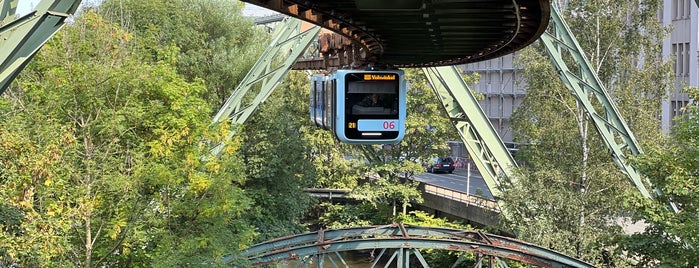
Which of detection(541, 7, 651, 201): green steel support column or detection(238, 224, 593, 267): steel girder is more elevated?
detection(541, 7, 651, 201): green steel support column

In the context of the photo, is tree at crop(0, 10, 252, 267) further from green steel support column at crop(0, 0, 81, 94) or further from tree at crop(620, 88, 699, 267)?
tree at crop(620, 88, 699, 267)

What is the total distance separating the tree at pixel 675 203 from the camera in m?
17.1

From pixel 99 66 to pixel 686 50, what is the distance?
29.7m

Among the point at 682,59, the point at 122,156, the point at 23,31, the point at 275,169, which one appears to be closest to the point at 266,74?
the point at 275,169

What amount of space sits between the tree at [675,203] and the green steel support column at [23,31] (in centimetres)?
1298

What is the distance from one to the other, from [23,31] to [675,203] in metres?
16.5

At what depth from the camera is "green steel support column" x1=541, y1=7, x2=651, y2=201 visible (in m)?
24.5

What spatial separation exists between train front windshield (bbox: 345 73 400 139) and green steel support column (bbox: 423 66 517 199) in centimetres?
982

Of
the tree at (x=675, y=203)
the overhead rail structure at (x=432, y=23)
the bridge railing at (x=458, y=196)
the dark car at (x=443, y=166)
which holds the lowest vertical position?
the dark car at (x=443, y=166)

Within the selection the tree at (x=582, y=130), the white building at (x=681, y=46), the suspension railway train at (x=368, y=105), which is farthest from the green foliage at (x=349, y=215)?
the suspension railway train at (x=368, y=105)

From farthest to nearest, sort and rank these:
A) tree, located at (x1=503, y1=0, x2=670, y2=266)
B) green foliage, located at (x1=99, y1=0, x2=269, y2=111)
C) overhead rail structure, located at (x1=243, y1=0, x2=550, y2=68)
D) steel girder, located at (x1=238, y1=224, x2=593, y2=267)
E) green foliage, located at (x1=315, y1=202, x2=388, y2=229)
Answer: green foliage, located at (x1=315, y1=202, x2=388, y2=229)
green foliage, located at (x1=99, y1=0, x2=269, y2=111)
tree, located at (x1=503, y1=0, x2=670, y2=266)
steel girder, located at (x1=238, y1=224, x2=593, y2=267)
overhead rail structure, located at (x1=243, y1=0, x2=550, y2=68)

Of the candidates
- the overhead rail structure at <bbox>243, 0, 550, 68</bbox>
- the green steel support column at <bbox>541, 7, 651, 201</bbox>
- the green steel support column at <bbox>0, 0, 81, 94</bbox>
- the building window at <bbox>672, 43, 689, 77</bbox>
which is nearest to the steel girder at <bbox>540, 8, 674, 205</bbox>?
the green steel support column at <bbox>541, 7, 651, 201</bbox>

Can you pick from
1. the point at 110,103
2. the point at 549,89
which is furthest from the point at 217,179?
the point at 549,89

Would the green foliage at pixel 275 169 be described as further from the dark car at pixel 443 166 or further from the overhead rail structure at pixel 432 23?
the dark car at pixel 443 166
